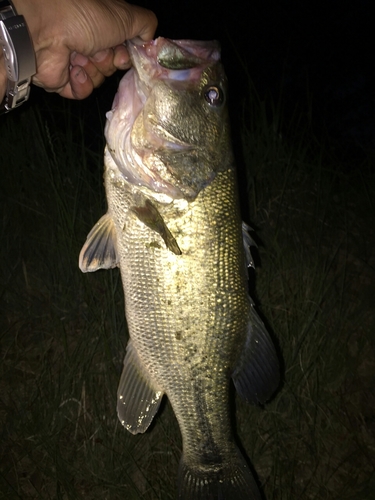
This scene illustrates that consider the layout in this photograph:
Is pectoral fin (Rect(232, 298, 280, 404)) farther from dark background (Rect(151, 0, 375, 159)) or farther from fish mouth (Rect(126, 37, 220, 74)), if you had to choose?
dark background (Rect(151, 0, 375, 159))

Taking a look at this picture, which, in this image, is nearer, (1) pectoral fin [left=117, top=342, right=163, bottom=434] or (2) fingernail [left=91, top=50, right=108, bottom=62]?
(1) pectoral fin [left=117, top=342, right=163, bottom=434]

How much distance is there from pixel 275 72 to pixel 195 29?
183 cm

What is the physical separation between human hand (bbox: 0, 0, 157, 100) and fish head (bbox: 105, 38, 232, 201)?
18cm

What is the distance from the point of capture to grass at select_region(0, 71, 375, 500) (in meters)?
3.37

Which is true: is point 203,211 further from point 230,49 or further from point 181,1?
point 181,1

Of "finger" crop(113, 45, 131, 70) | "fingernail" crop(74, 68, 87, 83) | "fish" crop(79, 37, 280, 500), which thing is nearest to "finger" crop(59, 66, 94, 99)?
"fingernail" crop(74, 68, 87, 83)

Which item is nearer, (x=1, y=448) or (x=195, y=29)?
(x=1, y=448)

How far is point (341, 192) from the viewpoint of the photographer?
499 centimetres

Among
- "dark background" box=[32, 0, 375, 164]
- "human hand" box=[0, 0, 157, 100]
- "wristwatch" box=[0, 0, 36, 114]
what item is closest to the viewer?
"wristwatch" box=[0, 0, 36, 114]

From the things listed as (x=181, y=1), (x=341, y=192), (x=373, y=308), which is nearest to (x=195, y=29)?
(x=181, y=1)

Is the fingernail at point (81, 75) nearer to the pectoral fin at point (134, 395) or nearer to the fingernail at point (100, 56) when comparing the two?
the fingernail at point (100, 56)

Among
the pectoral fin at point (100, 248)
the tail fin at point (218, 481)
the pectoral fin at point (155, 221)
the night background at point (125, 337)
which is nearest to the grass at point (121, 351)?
the night background at point (125, 337)

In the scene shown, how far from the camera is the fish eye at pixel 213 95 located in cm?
204

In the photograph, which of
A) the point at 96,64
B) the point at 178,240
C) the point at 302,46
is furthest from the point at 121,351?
the point at 302,46
